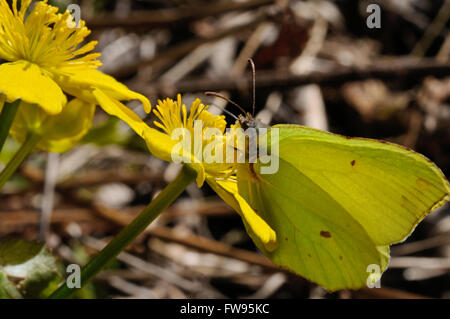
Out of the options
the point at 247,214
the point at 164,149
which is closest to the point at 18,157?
the point at 164,149

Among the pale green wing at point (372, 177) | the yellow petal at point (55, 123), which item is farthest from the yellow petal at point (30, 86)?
the pale green wing at point (372, 177)

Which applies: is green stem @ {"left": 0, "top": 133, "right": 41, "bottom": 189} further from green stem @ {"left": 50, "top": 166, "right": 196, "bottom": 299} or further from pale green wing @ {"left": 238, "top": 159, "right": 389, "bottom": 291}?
pale green wing @ {"left": 238, "top": 159, "right": 389, "bottom": 291}

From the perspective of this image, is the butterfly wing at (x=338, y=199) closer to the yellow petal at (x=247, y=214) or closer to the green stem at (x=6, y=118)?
the yellow petal at (x=247, y=214)

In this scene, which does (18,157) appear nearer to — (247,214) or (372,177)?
(247,214)

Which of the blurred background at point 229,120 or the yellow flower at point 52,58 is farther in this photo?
the blurred background at point 229,120

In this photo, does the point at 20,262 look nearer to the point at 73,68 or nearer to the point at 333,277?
the point at 73,68

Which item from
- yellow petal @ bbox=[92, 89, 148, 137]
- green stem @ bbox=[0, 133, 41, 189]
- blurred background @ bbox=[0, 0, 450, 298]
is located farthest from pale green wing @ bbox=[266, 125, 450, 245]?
green stem @ bbox=[0, 133, 41, 189]
